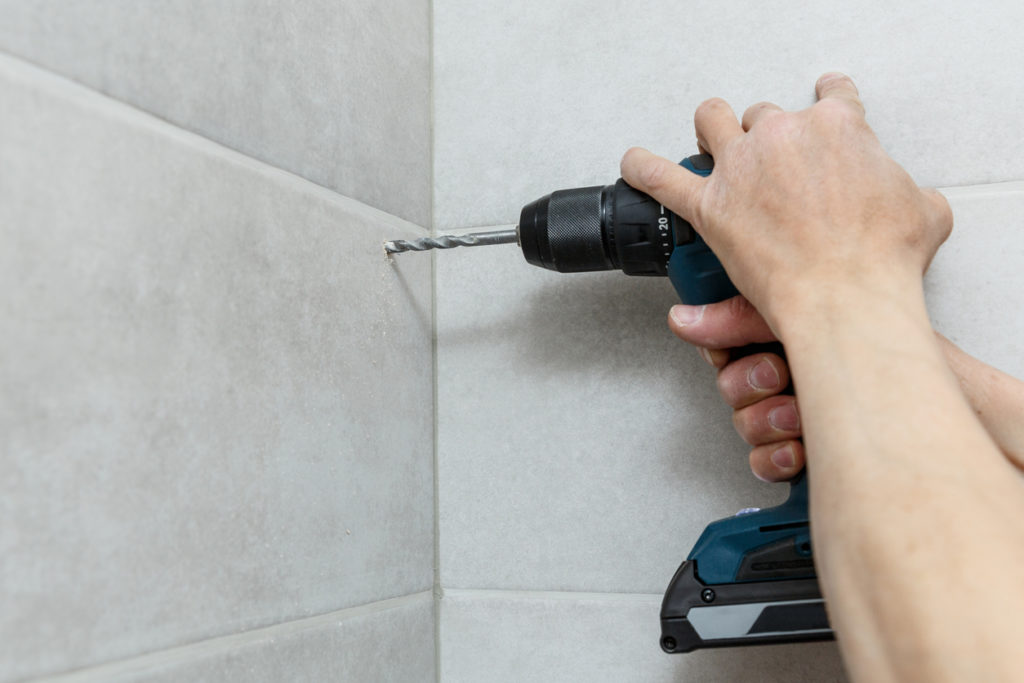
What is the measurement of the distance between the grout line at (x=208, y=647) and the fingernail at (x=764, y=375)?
35cm

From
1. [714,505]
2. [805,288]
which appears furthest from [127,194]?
[714,505]

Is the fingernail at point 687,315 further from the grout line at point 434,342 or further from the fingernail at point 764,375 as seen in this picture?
the grout line at point 434,342

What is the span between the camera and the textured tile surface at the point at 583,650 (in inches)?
25.9

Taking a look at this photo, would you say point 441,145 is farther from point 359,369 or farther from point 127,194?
point 127,194

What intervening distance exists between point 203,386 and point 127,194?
0.39 ft

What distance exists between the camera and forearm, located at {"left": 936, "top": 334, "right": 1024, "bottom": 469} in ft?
1.81

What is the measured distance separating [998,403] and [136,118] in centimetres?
59

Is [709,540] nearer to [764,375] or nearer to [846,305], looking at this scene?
[764,375]

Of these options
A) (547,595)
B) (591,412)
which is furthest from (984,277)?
(547,595)

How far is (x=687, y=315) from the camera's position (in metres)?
0.58

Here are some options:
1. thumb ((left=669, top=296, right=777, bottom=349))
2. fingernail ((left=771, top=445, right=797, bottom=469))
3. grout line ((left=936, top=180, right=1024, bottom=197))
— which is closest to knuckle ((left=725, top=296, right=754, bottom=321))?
thumb ((left=669, top=296, right=777, bottom=349))

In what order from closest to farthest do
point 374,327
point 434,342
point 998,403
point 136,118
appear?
1. point 136,118
2. point 998,403
3. point 374,327
4. point 434,342

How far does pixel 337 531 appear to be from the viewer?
589 millimetres

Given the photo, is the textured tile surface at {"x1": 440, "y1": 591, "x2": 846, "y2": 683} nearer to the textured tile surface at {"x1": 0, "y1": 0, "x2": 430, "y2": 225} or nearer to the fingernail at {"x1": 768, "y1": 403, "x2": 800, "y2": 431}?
the fingernail at {"x1": 768, "y1": 403, "x2": 800, "y2": 431}
